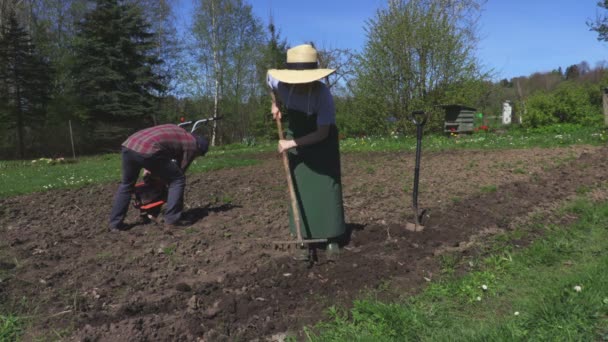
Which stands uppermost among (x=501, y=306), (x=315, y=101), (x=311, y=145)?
(x=315, y=101)

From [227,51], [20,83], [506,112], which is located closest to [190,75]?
[227,51]

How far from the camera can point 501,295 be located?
3.36 metres

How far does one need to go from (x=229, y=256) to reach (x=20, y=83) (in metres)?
26.8

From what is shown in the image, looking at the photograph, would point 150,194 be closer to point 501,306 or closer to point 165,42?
point 501,306

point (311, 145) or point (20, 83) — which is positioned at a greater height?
point (20, 83)

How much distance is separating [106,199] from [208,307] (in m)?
5.20

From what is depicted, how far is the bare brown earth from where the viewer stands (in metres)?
3.05

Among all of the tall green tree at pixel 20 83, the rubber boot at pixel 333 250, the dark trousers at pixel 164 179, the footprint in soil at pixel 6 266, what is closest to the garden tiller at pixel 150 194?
the dark trousers at pixel 164 179

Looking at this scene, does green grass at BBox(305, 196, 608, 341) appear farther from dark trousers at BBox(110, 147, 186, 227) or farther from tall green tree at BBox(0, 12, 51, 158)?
tall green tree at BBox(0, 12, 51, 158)

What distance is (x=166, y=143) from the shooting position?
203 inches

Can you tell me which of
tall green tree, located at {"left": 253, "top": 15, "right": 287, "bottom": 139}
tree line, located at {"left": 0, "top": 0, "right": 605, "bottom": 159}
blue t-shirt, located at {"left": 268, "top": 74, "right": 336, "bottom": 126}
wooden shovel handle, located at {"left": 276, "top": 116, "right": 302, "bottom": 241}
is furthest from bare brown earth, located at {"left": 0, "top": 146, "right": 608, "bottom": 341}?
tall green tree, located at {"left": 253, "top": 15, "right": 287, "bottom": 139}

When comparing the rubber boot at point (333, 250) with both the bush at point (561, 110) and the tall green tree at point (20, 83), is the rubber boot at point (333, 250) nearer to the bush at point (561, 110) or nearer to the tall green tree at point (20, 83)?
the bush at point (561, 110)

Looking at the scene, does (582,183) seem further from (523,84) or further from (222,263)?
(523,84)

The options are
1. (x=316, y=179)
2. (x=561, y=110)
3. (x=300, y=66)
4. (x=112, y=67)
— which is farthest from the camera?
(x=112, y=67)
